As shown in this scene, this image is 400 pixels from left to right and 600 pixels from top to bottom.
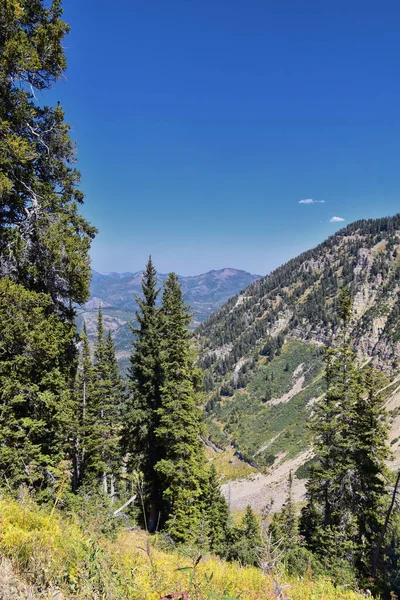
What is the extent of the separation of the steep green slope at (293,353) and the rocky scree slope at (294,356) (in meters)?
0.37

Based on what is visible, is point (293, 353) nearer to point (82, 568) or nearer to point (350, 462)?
point (350, 462)

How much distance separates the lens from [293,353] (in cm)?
15625

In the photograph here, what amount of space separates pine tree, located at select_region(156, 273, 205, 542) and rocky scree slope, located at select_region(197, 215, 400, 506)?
6548 centimetres

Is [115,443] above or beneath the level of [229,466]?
above

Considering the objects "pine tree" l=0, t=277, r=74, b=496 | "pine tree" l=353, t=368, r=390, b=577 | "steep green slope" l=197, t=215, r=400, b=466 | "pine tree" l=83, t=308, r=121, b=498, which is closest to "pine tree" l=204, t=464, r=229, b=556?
"pine tree" l=83, t=308, r=121, b=498

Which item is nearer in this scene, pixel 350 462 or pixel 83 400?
pixel 350 462

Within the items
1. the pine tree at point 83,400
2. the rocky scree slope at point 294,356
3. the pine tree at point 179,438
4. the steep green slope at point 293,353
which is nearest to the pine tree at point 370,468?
the pine tree at point 179,438

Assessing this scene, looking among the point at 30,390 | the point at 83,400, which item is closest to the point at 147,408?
the point at 83,400

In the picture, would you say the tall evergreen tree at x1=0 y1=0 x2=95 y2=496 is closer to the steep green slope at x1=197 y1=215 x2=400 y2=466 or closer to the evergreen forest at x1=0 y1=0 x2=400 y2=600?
the evergreen forest at x1=0 y1=0 x2=400 y2=600

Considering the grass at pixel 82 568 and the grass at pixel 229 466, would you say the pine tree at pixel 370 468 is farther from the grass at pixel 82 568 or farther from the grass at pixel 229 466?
the grass at pixel 229 466

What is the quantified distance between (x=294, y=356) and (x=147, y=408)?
144 meters

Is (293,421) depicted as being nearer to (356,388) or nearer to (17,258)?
(356,388)

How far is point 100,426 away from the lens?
71.5ft

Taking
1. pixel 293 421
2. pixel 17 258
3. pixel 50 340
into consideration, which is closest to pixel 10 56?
pixel 17 258
